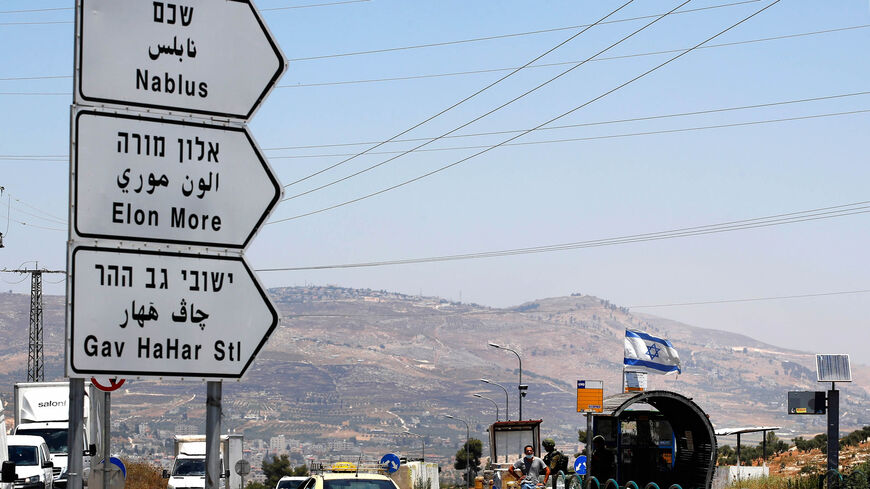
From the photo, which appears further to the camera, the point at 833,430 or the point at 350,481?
the point at 833,430

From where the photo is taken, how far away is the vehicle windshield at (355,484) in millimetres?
15773

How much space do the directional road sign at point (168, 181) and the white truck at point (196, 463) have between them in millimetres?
24474

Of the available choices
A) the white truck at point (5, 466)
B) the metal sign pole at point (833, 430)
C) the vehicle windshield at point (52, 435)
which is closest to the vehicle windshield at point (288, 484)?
the vehicle windshield at point (52, 435)

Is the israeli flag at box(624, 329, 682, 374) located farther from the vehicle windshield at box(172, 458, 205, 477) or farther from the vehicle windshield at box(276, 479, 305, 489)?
the vehicle windshield at box(172, 458, 205, 477)

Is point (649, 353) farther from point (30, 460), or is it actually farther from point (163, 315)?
point (163, 315)

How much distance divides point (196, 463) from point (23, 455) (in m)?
9.75

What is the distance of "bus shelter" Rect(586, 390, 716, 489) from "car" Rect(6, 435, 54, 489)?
13591mm

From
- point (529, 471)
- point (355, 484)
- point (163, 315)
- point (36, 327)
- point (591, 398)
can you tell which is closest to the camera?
point (163, 315)

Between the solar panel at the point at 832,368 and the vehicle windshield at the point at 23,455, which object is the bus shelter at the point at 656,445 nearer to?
the solar panel at the point at 832,368

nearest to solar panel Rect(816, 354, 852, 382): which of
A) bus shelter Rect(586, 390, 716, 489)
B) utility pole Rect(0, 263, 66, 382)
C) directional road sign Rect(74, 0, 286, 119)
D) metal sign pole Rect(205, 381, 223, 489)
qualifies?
bus shelter Rect(586, 390, 716, 489)

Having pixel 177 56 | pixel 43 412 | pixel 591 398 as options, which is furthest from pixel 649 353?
pixel 177 56

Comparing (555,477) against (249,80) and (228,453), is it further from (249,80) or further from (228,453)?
(249,80)

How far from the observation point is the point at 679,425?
2858 centimetres

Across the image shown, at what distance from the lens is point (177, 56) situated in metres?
4.88
